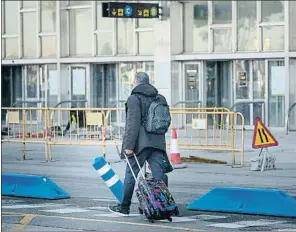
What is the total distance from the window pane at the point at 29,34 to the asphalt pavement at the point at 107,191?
43.5ft

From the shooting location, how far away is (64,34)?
122 ft

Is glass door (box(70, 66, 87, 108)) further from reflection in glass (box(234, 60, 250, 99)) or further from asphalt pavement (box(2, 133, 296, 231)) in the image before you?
asphalt pavement (box(2, 133, 296, 231))

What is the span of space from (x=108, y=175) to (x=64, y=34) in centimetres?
2471

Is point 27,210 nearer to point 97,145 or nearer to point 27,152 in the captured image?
point 97,145

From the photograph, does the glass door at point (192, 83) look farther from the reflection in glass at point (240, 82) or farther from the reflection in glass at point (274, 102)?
the reflection in glass at point (274, 102)

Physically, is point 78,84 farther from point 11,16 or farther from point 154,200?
point 154,200

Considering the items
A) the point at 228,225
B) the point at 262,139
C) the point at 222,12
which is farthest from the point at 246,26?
the point at 228,225

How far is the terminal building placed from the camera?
32.1 metres

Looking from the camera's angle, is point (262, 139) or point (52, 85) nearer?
point (262, 139)

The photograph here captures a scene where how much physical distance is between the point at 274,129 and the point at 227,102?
8.75 feet

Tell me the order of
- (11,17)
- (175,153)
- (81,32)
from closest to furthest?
1. (175,153)
2. (81,32)
3. (11,17)

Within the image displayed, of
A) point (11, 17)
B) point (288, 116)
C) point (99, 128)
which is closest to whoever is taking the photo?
point (99, 128)

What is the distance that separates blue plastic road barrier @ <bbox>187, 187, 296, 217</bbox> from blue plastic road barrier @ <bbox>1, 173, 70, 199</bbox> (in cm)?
257

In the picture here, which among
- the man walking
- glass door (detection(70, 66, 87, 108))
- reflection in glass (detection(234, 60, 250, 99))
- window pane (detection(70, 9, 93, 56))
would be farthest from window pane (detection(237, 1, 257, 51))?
the man walking
